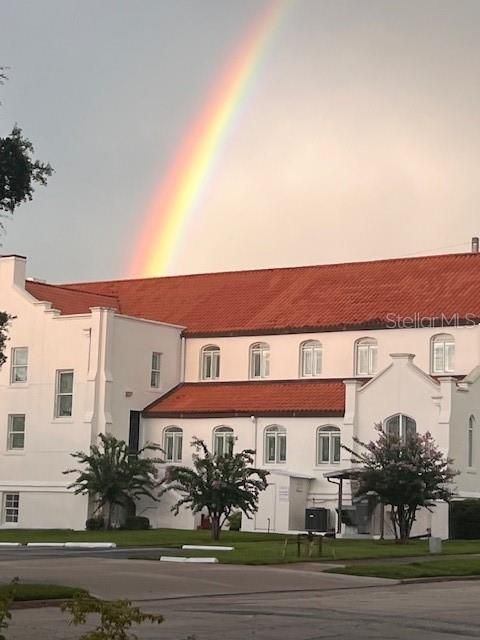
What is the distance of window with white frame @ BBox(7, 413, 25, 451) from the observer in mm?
60812

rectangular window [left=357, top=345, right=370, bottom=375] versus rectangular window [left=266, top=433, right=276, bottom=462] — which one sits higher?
rectangular window [left=357, top=345, right=370, bottom=375]

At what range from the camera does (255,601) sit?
2264 cm

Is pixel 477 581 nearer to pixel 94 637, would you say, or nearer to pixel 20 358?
pixel 94 637

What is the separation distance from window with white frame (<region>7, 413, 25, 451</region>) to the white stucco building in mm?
81

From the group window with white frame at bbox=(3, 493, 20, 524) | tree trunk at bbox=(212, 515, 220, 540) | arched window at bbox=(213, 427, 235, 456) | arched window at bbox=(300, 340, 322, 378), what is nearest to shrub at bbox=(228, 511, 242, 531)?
arched window at bbox=(213, 427, 235, 456)

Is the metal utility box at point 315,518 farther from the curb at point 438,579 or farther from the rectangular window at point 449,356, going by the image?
the curb at point 438,579

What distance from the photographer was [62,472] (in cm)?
5794

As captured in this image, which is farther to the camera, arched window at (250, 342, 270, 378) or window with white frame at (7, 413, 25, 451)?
arched window at (250, 342, 270, 378)

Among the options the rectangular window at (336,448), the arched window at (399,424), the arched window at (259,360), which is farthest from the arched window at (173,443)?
the arched window at (399,424)

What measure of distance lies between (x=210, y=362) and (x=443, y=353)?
1318 cm

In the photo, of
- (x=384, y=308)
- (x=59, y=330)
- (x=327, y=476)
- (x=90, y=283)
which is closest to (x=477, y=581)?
(x=327, y=476)

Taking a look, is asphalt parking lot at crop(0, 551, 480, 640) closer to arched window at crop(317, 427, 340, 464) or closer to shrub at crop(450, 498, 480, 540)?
shrub at crop(450, 498, 480, 540)

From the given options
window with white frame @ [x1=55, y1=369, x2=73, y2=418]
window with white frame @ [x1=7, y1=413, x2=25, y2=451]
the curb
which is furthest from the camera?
window with white frame @ [x1=7, y1=413, x2=25, y2=451]

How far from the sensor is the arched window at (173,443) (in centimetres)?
5916
